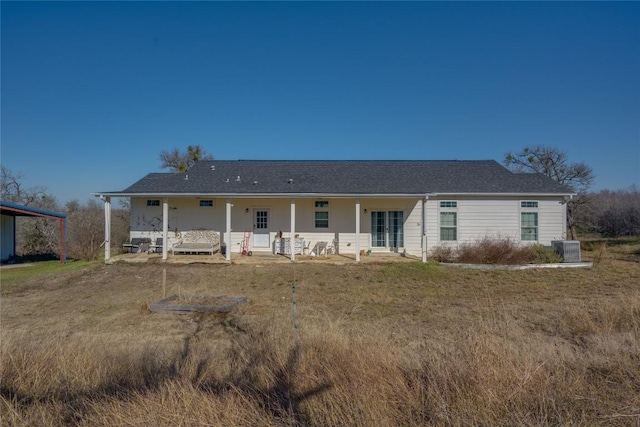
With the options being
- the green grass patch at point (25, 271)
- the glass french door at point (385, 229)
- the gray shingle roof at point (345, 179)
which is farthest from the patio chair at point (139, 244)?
the glass french door at point (385, 229)

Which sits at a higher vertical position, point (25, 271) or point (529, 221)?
point (529, 221)

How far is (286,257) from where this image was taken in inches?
624

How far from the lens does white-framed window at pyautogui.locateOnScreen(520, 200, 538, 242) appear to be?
16578 mm

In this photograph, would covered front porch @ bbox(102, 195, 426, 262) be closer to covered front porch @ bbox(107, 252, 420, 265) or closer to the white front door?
the white front door

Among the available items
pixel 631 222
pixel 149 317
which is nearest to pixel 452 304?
pixel 149 317

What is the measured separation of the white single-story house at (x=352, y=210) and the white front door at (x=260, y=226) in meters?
0.04

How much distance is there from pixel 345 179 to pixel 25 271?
13.0 meters

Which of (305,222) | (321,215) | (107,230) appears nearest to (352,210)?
(321,215)

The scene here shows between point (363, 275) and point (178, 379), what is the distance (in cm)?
941

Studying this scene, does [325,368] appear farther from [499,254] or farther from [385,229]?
[385,229]

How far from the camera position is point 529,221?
16.6 metres

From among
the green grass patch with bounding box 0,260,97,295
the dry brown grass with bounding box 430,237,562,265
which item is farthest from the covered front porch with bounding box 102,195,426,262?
the green grass patch with bounding box 0,260,97,295

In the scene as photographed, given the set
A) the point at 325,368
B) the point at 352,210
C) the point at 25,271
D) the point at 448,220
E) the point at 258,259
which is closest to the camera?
the point at 325,368

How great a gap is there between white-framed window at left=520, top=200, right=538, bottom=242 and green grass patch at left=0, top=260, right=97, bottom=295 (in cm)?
1807
